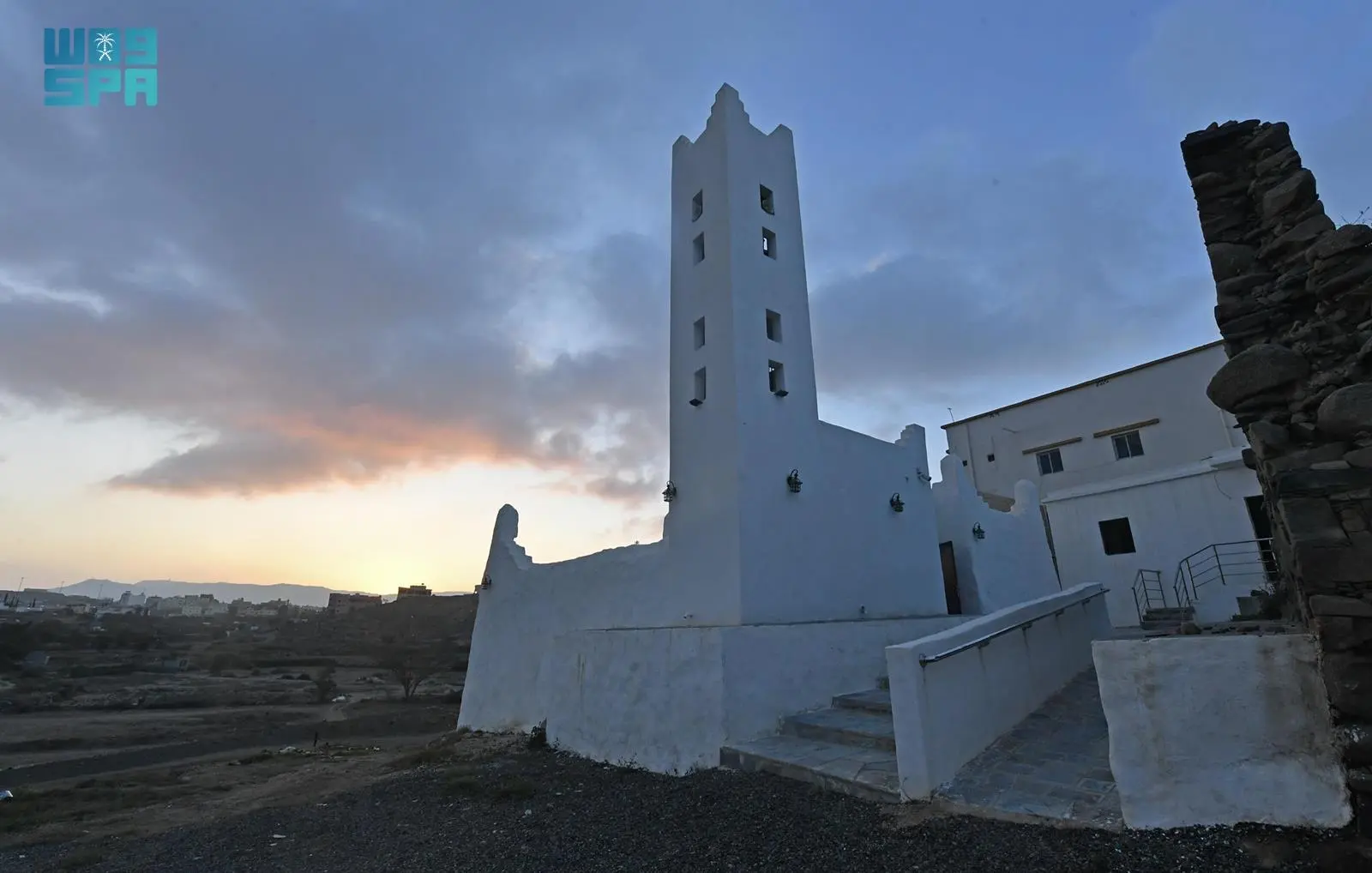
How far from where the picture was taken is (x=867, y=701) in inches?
342

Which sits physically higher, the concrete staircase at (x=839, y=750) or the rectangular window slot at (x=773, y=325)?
the rectangular window slot at (x=773, y=325)

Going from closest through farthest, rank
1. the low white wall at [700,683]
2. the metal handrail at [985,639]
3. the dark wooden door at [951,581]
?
1. the metal handrail at [985,639]
2. the low white wall at [700,683]
3. the dark wooden door at [951,581]

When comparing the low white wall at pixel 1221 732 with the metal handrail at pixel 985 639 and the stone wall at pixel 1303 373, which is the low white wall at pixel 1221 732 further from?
the metal handrail at pixel 985 639

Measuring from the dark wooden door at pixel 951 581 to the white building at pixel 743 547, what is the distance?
12cm

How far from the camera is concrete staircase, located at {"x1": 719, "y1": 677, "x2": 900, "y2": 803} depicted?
6117mm

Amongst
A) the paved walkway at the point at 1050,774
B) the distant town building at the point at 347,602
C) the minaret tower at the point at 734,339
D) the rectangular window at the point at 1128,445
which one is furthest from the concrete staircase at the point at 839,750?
the distant town building at the point at 347,602

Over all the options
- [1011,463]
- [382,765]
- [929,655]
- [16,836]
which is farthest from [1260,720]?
[1011,463]

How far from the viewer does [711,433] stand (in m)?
10.9

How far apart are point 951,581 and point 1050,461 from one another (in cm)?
1231

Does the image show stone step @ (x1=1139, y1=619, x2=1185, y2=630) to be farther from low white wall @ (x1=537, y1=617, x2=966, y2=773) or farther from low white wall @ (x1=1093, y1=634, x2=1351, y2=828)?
low white wall @ (x1=1093, y1=634, x2=1351, y2=828)

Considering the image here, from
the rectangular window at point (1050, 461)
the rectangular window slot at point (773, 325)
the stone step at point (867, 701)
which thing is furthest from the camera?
the rectangular window at point (1050, 461)

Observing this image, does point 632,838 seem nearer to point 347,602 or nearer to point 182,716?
point 182,716

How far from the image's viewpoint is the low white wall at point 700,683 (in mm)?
8266

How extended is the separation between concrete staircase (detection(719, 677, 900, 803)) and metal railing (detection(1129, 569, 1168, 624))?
12.2 meters
